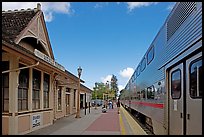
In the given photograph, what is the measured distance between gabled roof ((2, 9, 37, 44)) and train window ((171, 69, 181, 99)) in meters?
6.90

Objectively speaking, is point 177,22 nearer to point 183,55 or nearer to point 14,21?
point 183,55

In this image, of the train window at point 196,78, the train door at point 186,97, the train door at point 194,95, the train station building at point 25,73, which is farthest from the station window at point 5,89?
the train window at point 196,78

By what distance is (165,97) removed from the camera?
779 centimetres

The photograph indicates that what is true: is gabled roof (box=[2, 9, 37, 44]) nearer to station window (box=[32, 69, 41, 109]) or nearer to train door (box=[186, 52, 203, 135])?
station window (box=[32, 69, 41, 109])

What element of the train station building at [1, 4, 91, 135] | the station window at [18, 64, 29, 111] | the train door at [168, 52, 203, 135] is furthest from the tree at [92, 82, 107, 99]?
the train door at [168, 52, 203, 135]

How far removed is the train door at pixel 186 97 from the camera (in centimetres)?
510

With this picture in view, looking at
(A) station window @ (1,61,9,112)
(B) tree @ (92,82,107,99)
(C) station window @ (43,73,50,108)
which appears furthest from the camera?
(B) tree @ (92,82,107,99)

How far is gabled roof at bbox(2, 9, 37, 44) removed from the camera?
1231 cm

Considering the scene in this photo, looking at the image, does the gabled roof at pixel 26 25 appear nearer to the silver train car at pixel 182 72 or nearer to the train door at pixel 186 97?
the silver train car at pixel 182 72

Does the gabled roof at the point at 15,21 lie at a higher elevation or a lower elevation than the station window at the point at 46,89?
higher

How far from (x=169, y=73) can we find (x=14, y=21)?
28.7ft

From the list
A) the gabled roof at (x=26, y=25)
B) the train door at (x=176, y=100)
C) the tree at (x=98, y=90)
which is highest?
the gabled roof at (x=26, y=25)

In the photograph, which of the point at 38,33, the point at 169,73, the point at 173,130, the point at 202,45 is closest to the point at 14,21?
the point at 38,33

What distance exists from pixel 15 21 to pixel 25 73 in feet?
9.99
